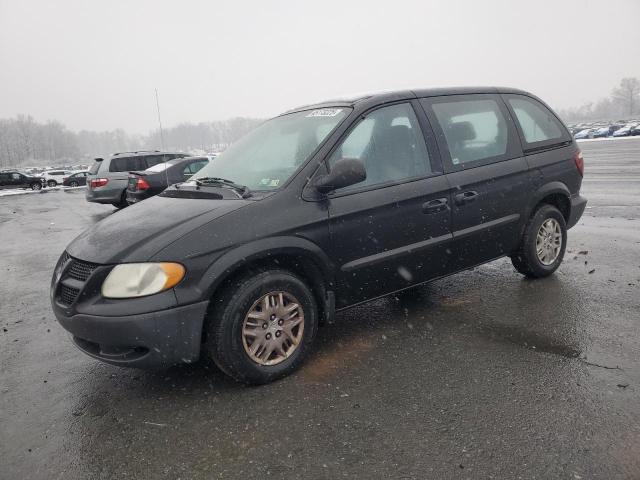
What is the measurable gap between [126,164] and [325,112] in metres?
11.9

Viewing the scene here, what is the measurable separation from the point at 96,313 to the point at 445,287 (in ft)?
10.7

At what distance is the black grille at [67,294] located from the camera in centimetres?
288

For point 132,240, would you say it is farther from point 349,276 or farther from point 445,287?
point 445,287

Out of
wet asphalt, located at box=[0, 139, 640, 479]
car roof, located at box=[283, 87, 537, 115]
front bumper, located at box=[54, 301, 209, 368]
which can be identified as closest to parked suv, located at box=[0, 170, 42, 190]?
wet asphalt, located at box=[0, 139, 640, 479]

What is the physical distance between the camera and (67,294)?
2957mm

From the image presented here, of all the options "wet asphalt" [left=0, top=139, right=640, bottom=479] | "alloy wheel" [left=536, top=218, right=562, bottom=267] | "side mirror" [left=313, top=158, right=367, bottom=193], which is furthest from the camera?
"alloy wheel" [left=536, top=218, right=562, bottom=267]

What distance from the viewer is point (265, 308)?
3.02 metres

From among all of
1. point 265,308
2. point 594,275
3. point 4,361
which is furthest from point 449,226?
point 4,361

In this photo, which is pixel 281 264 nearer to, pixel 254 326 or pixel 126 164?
pixel 254 326

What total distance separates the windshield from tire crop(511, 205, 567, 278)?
2.22 m

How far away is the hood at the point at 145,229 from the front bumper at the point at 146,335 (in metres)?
0.34

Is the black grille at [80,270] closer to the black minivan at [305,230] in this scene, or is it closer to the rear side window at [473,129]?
the black minivan at [305,230]

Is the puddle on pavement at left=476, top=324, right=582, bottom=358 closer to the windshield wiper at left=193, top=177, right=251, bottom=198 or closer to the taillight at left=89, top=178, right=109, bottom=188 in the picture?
the windshield wiper at left=193, top=177, right=251, bottom=198

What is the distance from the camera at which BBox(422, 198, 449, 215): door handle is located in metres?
3.69
